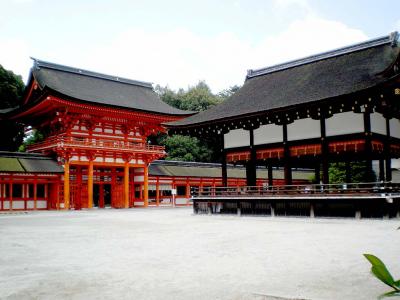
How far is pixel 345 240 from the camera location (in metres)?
10.6

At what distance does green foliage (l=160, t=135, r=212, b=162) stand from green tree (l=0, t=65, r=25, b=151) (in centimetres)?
1760

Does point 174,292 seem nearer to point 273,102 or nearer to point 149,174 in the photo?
point 273,102

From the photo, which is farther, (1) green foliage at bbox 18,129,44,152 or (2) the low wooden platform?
(1) green foliage at bbox 18,129,44,152

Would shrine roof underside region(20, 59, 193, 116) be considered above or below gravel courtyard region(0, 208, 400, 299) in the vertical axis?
above

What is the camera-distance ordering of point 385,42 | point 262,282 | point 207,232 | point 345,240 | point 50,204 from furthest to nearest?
point 50,204
point 385,42
point 207,232
point 345,240
point 262,282

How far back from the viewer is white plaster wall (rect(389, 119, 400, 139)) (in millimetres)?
19781

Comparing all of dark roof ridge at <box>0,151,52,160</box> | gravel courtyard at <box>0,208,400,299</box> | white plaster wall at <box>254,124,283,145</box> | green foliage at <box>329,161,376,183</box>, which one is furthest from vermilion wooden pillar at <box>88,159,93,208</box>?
green foliage at <box>329,161,376,183</box>

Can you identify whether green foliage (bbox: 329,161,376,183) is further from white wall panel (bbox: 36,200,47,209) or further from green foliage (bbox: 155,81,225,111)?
white wall panel (bbox: 36,200,47,209)

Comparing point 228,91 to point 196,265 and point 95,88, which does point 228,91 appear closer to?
point 95,88

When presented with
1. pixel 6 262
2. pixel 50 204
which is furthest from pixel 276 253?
pixel 50 204

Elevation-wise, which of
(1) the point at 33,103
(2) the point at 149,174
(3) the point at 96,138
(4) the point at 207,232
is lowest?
(4) the point at 207,232

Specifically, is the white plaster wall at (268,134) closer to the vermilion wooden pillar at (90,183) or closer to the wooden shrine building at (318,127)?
the wooden shrine building at (318,127)

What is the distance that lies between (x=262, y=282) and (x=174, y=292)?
4.47 feet

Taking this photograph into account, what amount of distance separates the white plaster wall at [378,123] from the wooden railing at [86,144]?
19825 millimetres
